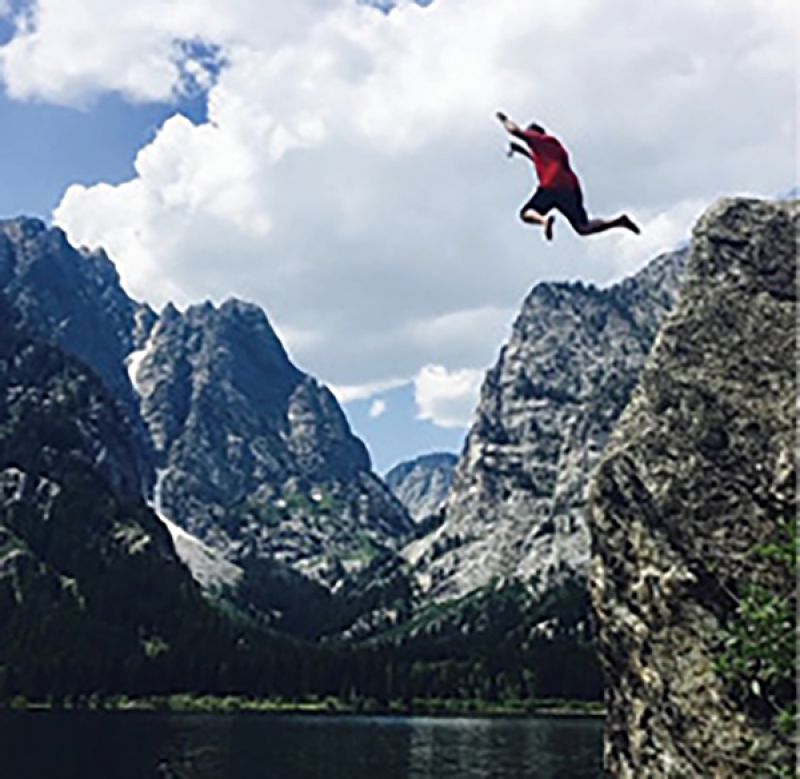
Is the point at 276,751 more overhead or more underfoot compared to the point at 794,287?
more underfoot

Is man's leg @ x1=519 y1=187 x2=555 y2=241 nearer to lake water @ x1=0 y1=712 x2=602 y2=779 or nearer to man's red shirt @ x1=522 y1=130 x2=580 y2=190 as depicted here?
man's red shirt @ x1=522 y1=130 x2=580 y2=190

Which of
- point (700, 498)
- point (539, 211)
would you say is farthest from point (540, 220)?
point (700, 498)

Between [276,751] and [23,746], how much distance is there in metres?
35.5

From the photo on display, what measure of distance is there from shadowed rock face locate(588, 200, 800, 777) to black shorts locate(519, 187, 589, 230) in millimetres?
16595

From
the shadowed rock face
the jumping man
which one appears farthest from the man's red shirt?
the shadowed rock face

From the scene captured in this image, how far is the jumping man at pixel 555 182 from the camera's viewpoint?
1998cm

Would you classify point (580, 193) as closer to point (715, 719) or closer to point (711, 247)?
point (715, 719)

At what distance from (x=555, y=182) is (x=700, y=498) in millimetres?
18812

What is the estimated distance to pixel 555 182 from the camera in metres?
20.1

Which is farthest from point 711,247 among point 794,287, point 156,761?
point 156,761

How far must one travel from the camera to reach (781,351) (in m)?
37.6

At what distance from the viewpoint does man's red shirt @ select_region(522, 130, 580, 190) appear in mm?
19953

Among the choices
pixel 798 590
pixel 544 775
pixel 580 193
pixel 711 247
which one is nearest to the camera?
pixel 580 193

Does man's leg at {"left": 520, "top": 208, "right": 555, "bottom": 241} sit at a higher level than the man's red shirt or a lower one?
lower
